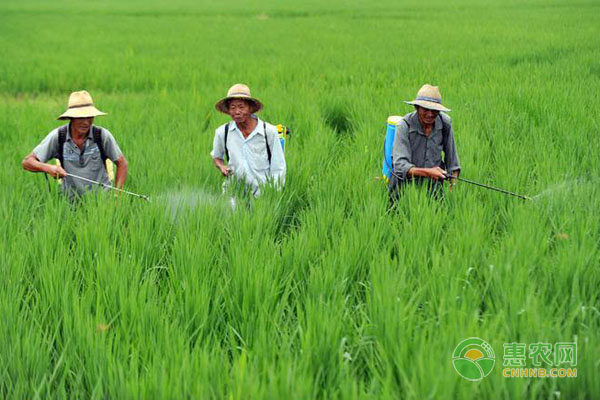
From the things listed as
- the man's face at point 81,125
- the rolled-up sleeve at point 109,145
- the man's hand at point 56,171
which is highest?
the man's face at point 81,125

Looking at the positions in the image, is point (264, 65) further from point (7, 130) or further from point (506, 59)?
point (7, 130)

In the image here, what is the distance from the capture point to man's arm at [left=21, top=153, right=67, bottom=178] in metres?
3.26

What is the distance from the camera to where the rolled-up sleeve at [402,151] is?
3.47m

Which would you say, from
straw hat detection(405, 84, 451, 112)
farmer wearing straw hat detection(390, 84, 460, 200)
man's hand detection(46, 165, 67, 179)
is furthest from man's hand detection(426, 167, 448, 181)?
man's hand detection(46, 165, 67, 179)

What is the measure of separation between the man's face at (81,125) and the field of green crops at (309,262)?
43 centimetres

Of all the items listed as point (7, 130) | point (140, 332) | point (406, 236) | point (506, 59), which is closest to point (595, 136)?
point (406, 236)

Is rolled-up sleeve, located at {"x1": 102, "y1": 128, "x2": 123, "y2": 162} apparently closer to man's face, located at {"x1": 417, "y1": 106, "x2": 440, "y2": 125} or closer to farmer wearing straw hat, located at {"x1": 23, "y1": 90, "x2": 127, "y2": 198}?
farmer wearing straw hat, located at {"x1": 23, "y1": 90, "x2": 127, "y2": 198}

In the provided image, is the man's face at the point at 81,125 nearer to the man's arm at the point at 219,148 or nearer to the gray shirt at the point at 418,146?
the man's arm at the point at 219,148

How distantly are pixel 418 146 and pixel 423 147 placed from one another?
0.10ft

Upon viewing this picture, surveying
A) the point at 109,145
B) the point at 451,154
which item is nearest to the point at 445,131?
the point at 451,154

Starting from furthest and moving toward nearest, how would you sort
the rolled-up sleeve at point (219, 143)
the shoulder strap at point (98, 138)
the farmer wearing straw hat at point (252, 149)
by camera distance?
the rolled-up sleeve at point (219, 143) → the farmer wearing straw hat at point (252, 149) → the shoulder strap at point (98, 138)

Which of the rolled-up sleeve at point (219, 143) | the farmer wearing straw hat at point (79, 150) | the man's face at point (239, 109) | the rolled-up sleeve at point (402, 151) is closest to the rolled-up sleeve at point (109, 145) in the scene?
the farmer wearing straw hat at point (79, 150)

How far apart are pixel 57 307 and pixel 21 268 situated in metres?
0.41

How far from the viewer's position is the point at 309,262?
2.51m
